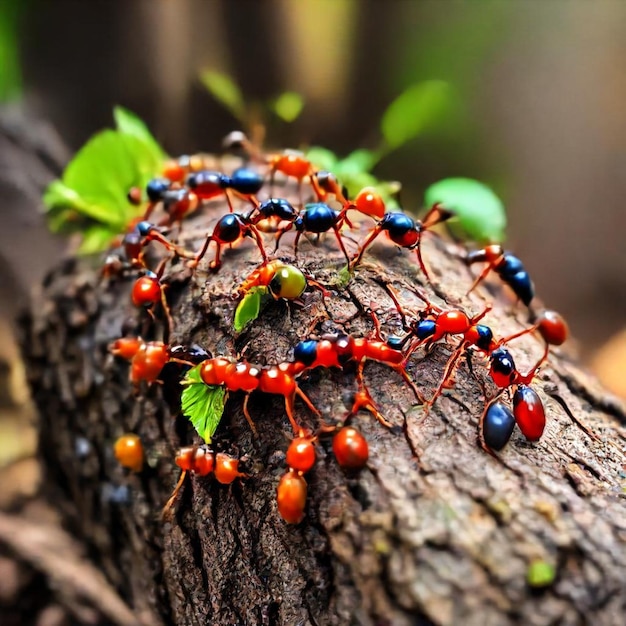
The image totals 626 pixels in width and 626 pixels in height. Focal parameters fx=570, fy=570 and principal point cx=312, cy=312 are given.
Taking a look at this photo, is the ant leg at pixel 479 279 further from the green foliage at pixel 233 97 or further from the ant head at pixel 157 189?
the green foliage at pixel 233 97

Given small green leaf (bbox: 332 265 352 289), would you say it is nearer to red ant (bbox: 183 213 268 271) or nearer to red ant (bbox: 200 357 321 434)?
red ant (bbox: 183 213 268 271)

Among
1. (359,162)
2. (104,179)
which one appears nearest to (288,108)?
(359,162)

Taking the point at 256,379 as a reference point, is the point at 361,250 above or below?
above

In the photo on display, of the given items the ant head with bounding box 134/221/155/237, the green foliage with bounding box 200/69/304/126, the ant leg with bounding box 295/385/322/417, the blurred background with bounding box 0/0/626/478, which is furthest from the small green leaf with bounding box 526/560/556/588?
the green foliage with bounding box 200/69/304/126

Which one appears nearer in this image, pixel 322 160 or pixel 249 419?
pixel 249 419

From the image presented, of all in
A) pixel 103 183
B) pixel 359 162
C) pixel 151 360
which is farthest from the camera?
pixel 359 162

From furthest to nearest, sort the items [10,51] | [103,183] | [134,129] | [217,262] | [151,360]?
[10,51]
[134,129]
[103,183]
[217,262]
[151,360]

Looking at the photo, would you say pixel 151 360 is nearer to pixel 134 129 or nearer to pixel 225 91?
pixel 134 129

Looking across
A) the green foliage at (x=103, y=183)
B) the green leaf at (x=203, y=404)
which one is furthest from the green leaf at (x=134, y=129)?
the green leaf at (x=203, y=404)
